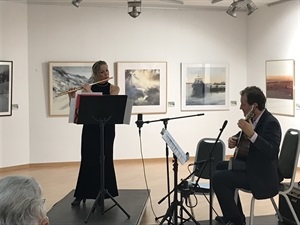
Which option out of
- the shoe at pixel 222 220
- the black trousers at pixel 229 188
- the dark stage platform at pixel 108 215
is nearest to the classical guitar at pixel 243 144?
the black trousers at pixel 229 188

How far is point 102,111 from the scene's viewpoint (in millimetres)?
4055

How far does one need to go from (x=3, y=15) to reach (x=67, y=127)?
2218 millimetres

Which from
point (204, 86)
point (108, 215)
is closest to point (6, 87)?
point (204, 86)

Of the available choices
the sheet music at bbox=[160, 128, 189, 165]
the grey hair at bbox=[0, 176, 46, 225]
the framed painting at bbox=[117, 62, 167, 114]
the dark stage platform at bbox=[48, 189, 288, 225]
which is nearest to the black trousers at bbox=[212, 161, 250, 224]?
the dark stage platform at bbox=[48, 189, 288, 225]

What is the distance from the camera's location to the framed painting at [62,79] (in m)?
7.88

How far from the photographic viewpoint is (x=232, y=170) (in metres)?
4.03

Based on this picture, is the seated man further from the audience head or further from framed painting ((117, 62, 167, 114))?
framed painting ((117, 62, 167, 114))

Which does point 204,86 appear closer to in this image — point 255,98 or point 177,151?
point 255,98

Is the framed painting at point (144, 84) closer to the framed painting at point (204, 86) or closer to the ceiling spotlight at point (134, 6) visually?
the framed painting at point (204, 86)

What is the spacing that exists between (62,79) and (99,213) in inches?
160

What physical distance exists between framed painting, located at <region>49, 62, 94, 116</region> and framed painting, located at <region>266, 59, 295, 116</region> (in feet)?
10.8

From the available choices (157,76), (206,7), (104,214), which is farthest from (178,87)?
(104,214)

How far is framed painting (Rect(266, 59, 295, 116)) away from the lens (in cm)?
745

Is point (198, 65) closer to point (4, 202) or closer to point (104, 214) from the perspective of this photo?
point (104, 214)
